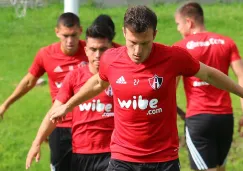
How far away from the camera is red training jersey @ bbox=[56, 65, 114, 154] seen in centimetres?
755

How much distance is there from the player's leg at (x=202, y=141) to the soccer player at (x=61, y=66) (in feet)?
4.56

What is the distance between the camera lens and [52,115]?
6.50 meters

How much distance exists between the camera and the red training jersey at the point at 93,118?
755 centimetres

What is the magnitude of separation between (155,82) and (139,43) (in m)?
0.36

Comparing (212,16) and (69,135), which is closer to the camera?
(69,135)

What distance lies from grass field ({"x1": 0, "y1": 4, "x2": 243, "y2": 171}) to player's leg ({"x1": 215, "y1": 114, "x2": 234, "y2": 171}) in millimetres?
2079

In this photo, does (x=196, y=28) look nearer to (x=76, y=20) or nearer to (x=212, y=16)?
(x=76, y=20)

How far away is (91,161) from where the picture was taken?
25.2 ft

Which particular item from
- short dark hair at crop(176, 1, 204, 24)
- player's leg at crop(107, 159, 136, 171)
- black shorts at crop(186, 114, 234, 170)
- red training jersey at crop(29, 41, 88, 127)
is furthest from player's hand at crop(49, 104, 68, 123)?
short dark hair at crop(176, 1, 204, 24)

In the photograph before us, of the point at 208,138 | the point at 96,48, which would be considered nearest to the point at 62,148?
the point at 208,138

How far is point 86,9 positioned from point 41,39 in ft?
11.0

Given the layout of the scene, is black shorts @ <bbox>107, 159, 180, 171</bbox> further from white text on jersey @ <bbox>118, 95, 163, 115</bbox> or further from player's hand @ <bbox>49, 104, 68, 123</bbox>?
player's hand @ <bbox>49, 104, 68, 123</bbox>

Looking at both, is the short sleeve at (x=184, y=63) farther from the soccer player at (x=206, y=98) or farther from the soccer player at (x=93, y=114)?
the soccer player at (x=206, y=98)

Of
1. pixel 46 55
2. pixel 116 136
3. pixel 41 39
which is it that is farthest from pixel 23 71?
pixel 116 136
